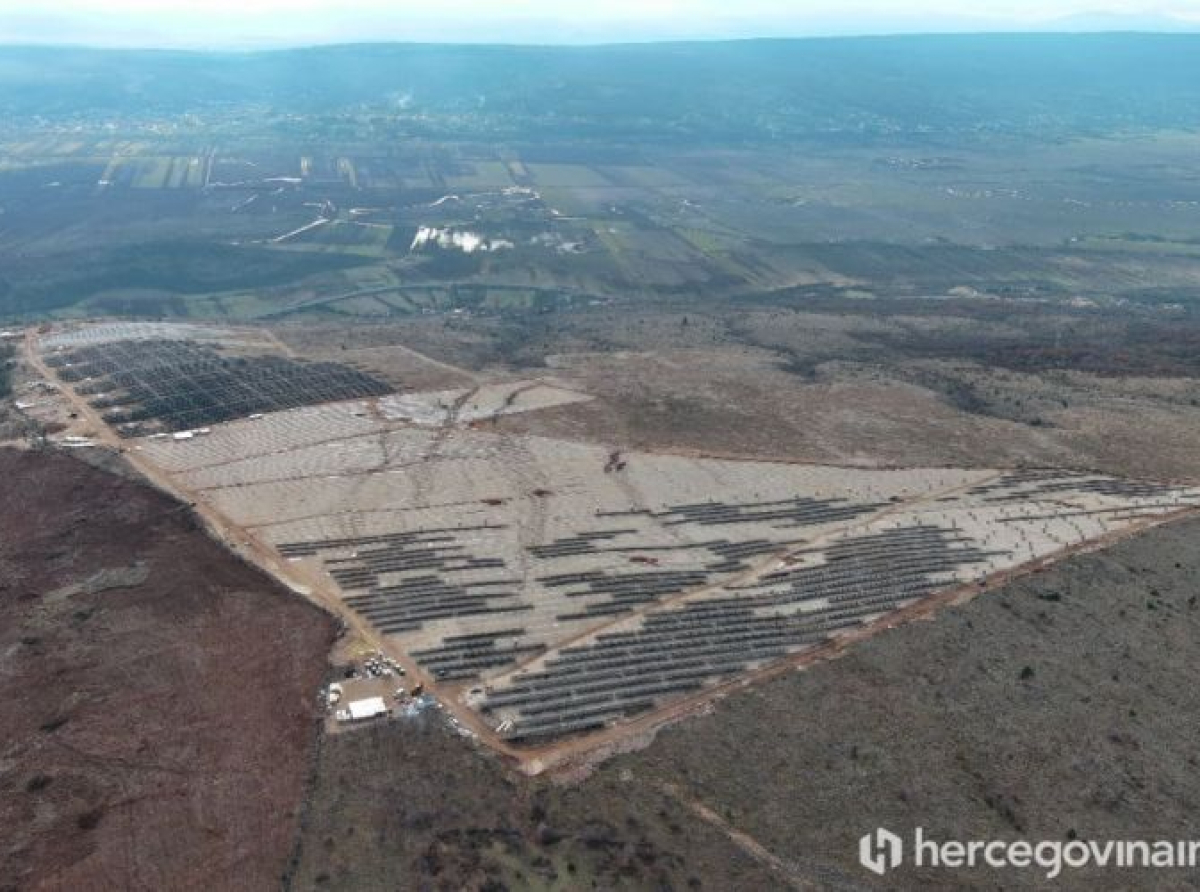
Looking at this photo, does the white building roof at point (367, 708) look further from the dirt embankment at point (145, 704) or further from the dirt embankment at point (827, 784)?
the dirt embankment at point (145, 704)

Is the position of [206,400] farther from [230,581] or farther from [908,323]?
[908,323]

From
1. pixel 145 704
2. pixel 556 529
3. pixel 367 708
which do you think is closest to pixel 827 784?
pixel 367 708

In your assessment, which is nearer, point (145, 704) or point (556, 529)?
point (145, 704)

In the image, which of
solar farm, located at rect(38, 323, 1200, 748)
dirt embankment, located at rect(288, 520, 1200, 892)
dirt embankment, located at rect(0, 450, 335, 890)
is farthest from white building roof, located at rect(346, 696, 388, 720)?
solar farm, located at rect(38, 323, 1200, 748)

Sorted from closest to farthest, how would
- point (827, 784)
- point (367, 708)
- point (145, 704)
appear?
1. point (827, 784)
2. point (367, 708)
3. point (145, 704)

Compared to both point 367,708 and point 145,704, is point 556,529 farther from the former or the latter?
point 145,704

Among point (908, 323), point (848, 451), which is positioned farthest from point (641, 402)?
point (908, 323)

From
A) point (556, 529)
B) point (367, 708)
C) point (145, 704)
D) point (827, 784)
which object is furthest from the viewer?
point (556, 529)
